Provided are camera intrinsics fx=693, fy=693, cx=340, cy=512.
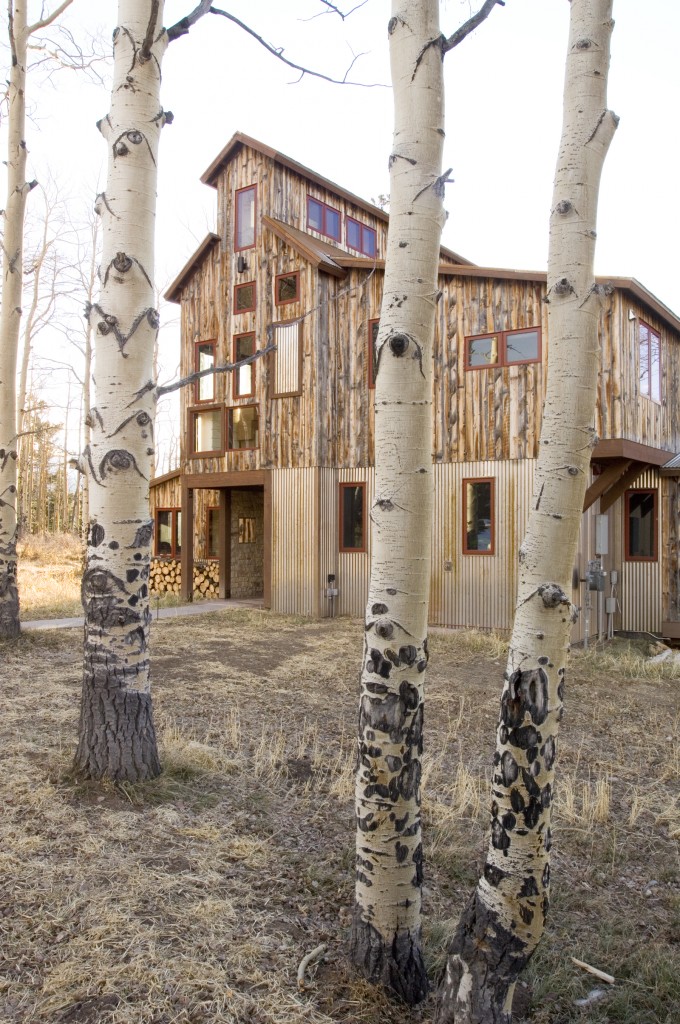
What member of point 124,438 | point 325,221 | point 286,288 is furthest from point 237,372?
point 124,438

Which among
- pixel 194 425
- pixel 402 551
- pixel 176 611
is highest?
pixel 194 425

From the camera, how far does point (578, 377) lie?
241 centimetres

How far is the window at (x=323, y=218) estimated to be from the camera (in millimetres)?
15422

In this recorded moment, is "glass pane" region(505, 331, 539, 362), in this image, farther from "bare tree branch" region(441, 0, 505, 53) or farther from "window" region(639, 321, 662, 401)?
"bare tree branch" region(441, 0, 505, 53)

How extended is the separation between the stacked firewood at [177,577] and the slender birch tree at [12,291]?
7584 mm

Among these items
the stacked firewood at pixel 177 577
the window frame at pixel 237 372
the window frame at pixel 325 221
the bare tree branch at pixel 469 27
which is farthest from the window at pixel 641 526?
the bare tree branch at pixel 469 27

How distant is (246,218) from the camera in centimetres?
1484

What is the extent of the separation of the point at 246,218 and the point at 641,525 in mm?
10194

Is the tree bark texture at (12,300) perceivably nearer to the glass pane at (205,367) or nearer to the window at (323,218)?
the glass pane at (205,367)

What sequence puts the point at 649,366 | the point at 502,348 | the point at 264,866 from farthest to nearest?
the point at 649,366, the point at 502,348, the point at 264,866

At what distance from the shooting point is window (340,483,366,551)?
13.4 meters

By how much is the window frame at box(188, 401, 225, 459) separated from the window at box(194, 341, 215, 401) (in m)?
0.24

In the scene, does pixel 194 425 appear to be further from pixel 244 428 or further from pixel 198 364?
pixel 244 428

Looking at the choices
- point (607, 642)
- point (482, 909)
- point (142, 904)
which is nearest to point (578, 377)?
point (482, 909)
